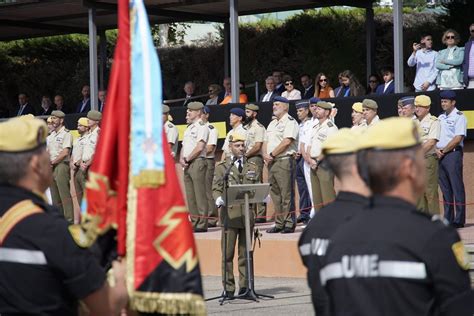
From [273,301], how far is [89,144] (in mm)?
7036

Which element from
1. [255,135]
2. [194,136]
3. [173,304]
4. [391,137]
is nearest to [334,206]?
[173,304]

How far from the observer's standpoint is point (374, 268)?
4.06 meters

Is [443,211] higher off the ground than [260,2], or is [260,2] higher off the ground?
[260,2]

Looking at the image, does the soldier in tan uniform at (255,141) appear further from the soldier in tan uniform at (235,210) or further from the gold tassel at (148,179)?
the gold tassel at (148,179)

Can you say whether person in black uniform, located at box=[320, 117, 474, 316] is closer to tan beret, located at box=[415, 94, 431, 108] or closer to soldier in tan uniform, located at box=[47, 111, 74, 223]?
tan beret, located at box=[415, 94, 431, 108]

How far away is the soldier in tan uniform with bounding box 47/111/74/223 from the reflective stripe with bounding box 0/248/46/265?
15.2m

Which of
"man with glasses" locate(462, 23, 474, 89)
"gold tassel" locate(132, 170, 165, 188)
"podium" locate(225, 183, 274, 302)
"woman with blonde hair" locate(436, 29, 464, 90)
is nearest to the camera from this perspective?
"gold tassel" locate(132, 170, 165, 188)

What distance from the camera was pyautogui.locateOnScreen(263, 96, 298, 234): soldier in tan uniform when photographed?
16781mm

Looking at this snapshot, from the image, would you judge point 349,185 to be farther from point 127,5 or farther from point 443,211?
point 443,211

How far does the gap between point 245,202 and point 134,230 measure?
786 cm

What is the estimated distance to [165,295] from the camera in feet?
17.2

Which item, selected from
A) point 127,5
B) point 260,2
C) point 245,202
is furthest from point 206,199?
point 127,5

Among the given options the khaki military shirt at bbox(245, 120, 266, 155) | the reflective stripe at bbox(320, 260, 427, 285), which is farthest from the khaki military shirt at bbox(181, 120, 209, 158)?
the reflective stripe at bbox(320, 260, 427, 285)

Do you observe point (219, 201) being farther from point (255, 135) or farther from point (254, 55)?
point (254, 55)
